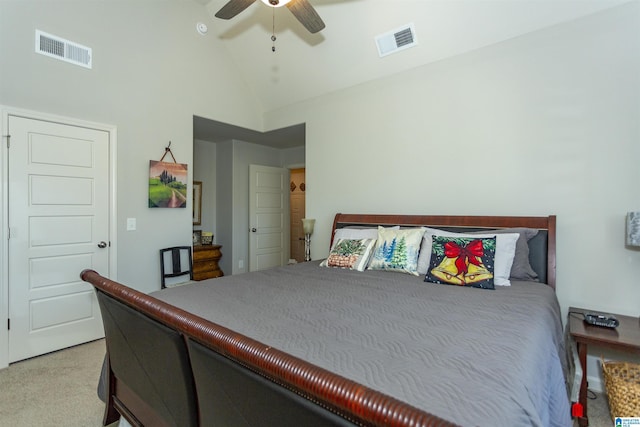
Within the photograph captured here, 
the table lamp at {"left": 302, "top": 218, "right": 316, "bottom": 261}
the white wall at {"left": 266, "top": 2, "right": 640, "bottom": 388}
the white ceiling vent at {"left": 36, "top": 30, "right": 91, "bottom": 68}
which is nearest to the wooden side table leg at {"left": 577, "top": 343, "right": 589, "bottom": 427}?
the white wall at {"left": 266, "top": 2, "right": 640, "bottom": 388}

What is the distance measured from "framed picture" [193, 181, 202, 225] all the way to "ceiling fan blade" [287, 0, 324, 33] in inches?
138

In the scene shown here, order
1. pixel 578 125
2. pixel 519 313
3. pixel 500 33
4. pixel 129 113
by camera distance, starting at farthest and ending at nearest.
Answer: pixel 129 113 < pixel 500 33 < pixel 578 125 < pixel 519 313

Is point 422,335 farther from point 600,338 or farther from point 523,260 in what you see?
point 523,260

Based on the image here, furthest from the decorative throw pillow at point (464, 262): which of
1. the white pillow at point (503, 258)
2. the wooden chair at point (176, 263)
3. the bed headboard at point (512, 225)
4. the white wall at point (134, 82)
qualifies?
the white wall at point (134, 82)

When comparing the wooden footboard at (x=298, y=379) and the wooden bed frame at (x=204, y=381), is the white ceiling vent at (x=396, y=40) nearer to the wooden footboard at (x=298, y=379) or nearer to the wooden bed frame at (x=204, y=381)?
the wooden bed frame at (x=204, y=381)

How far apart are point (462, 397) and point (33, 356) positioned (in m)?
3.53

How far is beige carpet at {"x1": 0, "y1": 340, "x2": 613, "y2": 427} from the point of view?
1.95m

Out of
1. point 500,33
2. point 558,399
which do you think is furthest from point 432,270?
point 500,33

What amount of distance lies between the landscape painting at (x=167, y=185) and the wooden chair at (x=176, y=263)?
521mm

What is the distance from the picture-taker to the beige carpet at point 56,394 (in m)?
1.95

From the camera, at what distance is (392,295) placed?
192 cm

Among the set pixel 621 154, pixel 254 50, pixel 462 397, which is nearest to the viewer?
pixel 462 397

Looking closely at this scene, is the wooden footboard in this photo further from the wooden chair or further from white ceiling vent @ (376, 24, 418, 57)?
white ceiling vent @ (376, 24, 418, 57)

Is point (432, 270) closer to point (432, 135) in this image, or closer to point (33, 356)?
point (432, 135)
